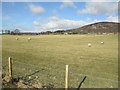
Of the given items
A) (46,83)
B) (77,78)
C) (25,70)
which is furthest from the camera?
(25,70)

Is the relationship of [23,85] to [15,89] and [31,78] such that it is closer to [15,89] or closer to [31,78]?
[15,89]

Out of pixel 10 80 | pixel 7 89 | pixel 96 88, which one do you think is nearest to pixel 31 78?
pixel 10 80

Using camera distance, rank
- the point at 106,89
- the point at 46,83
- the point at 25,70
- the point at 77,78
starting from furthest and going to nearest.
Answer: the point at 25,70 < the point at 77,78 < the point at 46,83 < the point at 106,89

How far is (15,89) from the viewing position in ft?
22.1

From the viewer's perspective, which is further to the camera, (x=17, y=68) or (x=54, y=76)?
(x=17, y=68)

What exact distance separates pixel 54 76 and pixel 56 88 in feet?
5.54

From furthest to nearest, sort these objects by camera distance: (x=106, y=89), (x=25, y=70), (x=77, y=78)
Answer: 1. (x=25, y=70)
2. (x=77, y=78)
3. (x=106, y=89)

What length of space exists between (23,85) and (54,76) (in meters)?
2.19

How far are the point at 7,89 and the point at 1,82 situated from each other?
101 cm

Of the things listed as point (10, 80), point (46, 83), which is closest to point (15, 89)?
point (10, 80)

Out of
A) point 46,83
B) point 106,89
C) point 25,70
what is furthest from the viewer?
point 25,70

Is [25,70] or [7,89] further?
[25,70]

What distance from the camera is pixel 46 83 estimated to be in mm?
7492

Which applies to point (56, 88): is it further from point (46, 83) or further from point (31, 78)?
point (31, 78)
